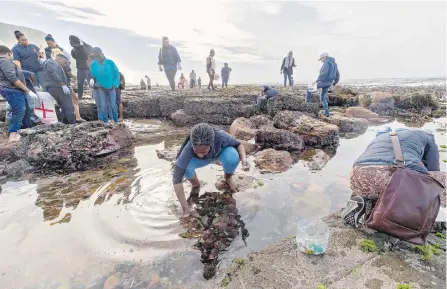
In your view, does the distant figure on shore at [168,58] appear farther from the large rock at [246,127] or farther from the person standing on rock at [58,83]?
the large rock at [246,127]

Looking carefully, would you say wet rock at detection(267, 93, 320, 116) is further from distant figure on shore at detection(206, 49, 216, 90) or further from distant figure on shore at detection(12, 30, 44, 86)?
distant figure on shore at detection(12, 30, 44, 86)

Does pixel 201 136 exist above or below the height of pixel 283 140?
above

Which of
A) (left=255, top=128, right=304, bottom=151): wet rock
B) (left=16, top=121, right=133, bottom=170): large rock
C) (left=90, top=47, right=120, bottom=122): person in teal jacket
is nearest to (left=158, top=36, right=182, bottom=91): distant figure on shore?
(left=90, top=47, right=120, bottom=122): person in teal jacket

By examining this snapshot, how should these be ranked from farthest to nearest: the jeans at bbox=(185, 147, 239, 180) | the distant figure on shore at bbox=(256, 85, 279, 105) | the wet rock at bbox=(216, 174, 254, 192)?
the distant figure on shore at bbox=(256, 85, 279, 105) < the wet rock at bbox=(216, 174, 254, 192) < the jeans at bbox=(185, 147, 239, 180)

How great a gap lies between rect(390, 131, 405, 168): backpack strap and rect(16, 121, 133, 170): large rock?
5.52 m

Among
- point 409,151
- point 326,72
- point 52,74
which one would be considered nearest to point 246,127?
point 326,72

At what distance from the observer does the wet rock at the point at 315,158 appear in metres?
5.32

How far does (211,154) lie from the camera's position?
150 inches

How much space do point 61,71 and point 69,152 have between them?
259cm

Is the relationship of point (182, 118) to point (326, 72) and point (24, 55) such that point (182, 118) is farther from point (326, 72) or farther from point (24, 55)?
point (326, 72)

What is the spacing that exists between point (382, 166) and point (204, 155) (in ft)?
7.34

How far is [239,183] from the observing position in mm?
4410

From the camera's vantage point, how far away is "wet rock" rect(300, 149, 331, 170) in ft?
17.4

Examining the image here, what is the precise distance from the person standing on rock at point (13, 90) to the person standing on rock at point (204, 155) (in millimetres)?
4804
